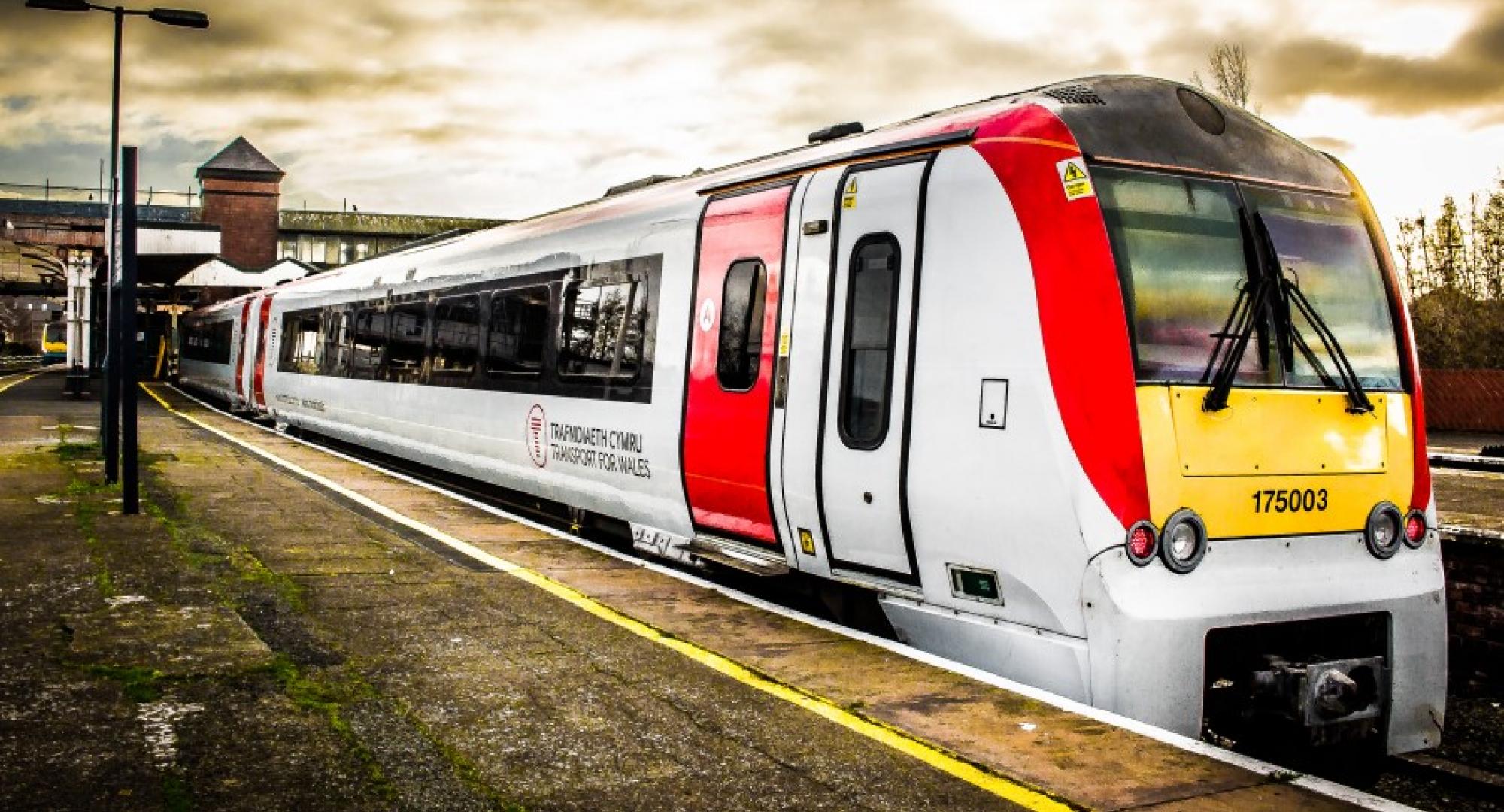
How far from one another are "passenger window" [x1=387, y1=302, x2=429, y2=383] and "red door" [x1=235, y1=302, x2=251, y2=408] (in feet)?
37.5

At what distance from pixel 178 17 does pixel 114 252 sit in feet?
20.1

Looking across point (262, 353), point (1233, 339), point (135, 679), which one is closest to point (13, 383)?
point (262, 353)

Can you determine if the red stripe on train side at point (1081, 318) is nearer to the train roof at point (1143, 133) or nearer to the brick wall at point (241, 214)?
the train roof at point (1143, 133)

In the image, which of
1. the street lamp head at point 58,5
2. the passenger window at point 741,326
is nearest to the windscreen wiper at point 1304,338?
the passenger window at point 741,326

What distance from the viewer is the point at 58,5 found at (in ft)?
59.5

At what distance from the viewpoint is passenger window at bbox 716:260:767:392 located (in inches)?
288

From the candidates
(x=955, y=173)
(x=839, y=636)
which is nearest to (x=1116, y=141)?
(x=955, y=173)

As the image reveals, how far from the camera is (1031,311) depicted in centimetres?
546

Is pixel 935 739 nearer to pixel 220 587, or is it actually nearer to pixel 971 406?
pixel 971 406

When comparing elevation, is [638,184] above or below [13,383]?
above

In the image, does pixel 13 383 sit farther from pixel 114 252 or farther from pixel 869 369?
pixel 869 369

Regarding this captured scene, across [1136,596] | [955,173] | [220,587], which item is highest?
[955,173]

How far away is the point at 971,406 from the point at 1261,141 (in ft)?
6.82

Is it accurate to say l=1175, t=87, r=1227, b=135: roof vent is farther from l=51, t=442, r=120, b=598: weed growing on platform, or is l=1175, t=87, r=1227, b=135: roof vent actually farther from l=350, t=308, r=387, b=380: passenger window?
l=350, t=308, r=387, b=380: passenger window
